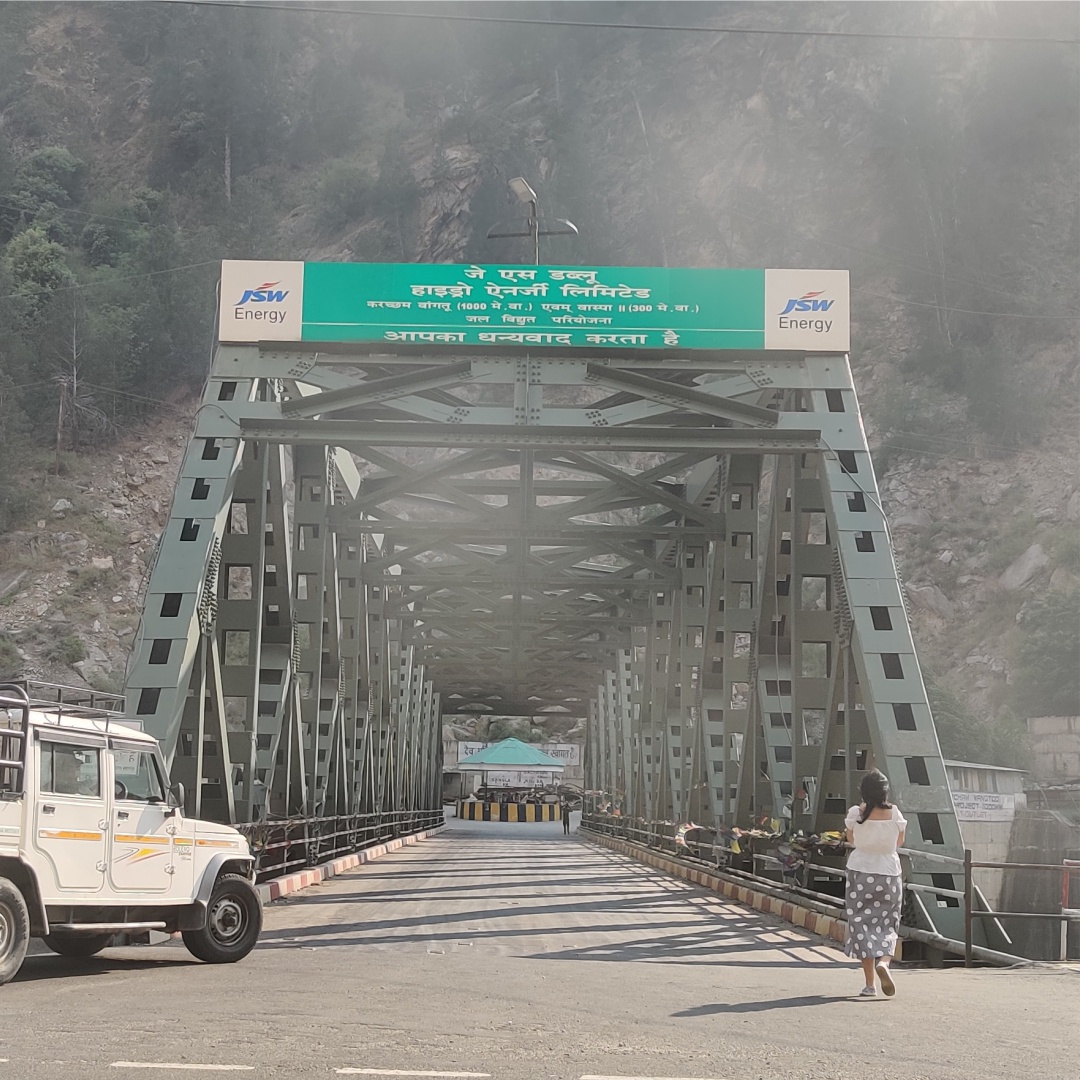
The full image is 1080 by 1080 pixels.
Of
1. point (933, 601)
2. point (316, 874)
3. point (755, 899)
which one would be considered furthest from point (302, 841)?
point (933, 601)

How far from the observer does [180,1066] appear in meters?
5.68

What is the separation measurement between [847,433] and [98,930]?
9784 mm

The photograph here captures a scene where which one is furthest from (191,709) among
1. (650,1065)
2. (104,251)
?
(104,251)

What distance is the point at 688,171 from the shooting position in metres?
92.3

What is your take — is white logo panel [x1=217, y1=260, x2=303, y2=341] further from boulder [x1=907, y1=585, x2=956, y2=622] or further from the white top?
boulder [x1=907, y1=585, x2=956, y2=622]

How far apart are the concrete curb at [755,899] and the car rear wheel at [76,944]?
21.1 feet

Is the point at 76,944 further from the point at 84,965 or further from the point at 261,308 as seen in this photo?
the point at 261,308

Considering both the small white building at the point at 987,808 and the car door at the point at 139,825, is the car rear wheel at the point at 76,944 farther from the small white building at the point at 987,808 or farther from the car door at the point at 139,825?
the small white building at the point at 987,808

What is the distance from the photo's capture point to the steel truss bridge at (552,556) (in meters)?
14.0

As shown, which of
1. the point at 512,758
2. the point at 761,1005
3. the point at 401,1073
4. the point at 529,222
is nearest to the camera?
the point at 401,1073

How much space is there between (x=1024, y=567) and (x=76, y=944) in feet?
212

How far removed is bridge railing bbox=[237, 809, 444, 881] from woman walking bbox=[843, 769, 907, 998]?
700 centimetres

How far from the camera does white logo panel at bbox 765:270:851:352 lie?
15.9m

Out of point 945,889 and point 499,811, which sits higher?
point 945,889
